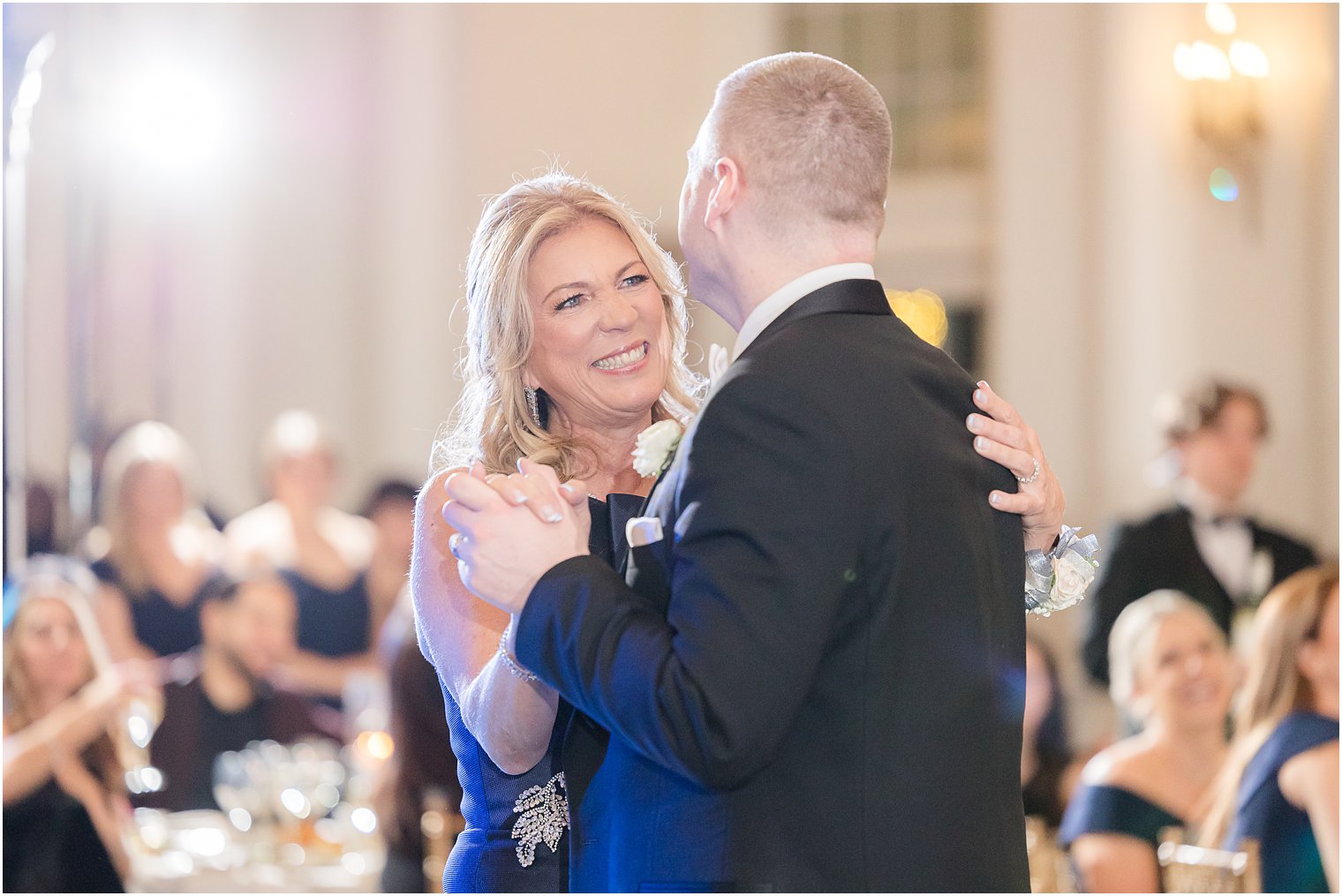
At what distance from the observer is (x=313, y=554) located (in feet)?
23.9

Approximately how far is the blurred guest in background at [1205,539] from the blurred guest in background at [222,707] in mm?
3120

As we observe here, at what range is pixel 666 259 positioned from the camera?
2.75m

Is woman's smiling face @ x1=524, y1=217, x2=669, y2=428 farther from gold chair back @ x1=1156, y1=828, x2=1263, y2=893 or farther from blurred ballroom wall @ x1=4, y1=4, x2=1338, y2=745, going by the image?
blurred ballroom wall @ x1=4, y1=4, x2=1338, y2=745

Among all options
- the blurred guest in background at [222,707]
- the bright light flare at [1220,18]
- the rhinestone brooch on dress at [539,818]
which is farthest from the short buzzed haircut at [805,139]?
the bright light flare at [1220,18]

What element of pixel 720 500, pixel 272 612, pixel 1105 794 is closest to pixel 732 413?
pixel 720 500

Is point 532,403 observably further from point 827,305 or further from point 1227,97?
point 1227,97

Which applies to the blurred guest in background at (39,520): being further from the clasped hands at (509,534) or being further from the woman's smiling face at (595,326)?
the clasped hands at (509,534)

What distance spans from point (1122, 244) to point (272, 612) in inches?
237

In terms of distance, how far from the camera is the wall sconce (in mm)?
8430

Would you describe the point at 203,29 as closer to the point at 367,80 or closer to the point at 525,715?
the point at 367,80

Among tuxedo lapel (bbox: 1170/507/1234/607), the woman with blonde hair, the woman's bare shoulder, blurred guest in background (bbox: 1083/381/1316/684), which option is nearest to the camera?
the woman with blonde hair

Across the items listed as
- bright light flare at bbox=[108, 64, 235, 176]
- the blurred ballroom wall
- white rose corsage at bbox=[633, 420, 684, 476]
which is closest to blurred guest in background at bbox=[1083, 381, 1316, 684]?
the blurred ballroom wall

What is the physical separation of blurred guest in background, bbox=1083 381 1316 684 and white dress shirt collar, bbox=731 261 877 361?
444 cm

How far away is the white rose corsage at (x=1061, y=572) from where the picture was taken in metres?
2.17
